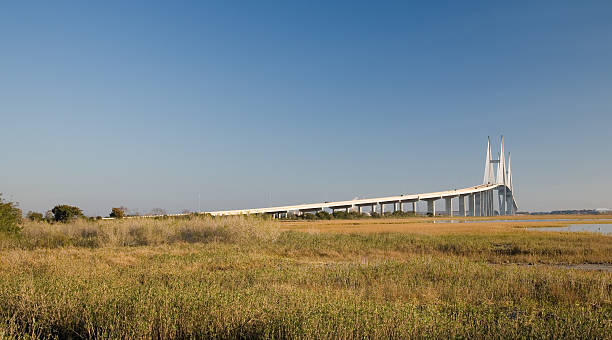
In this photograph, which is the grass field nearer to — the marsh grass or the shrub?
the marsh grass

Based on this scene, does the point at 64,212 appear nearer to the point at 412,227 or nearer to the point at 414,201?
the point at 412,227

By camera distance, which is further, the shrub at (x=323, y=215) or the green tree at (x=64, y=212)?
the shrub at (x=323, y=215)

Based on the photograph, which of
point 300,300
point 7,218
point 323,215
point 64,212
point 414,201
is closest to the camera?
point 300,300

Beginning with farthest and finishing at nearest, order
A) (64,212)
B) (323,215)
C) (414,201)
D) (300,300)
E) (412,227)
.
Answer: (414,201) → (323,215) → (412,227) → (64,212) → (300,300)

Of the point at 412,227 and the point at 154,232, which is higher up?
the point at 154,232

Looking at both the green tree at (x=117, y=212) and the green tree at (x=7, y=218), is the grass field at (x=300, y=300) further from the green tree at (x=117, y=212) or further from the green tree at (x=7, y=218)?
the green tree at (x=117, y=212)

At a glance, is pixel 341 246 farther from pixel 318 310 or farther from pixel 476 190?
pixel 476 190

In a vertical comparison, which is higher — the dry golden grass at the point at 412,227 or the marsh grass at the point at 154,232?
the marsh grass at the point at 154,232

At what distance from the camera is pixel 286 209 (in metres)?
95.6

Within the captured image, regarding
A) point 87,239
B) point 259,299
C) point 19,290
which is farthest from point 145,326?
point 87,239

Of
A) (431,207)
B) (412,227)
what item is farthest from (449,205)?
(412,227)

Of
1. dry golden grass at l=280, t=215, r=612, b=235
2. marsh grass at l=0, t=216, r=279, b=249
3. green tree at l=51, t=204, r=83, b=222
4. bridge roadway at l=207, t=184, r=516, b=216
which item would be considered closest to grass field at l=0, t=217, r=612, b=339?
marsh grass at l=0, t=216, r=279, b=249

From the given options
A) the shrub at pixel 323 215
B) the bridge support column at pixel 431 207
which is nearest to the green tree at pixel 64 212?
the shrub at pixel 323 215

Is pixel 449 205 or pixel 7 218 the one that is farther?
pixel 449 205
